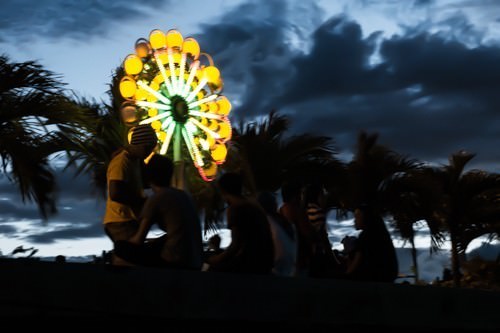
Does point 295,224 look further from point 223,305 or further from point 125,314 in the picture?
point 125,314

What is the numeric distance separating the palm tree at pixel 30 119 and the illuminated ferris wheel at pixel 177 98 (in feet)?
18.0

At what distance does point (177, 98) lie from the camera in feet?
55.9

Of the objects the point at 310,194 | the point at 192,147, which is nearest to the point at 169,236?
the point at 310,194

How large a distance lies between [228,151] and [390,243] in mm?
11336

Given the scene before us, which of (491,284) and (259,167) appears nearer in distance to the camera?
(491,284)

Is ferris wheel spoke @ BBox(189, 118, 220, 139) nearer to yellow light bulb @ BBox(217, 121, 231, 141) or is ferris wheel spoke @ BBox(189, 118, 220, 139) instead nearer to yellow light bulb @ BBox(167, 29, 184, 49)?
Answer: yellow light bulb @ BBox(217, 121, 231, 141)

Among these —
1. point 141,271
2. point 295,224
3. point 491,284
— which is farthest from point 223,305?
point 491,284

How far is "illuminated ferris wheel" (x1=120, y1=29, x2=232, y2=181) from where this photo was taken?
644 inches

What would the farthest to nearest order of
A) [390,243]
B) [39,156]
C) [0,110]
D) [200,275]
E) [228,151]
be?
[228,151]
[39,156]
[0,110]
[390,243]
[200,275]

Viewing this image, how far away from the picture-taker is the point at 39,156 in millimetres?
10500

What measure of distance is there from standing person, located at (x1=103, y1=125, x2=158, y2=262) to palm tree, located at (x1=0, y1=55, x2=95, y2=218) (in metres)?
3.81

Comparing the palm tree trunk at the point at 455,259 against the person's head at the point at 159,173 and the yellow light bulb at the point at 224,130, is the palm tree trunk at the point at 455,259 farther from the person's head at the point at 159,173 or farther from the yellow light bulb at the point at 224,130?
the person's head at the point at 159,173

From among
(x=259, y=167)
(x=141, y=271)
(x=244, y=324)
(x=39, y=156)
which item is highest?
(x=259, y=167)

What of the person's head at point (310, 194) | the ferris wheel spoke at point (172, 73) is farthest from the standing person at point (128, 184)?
the ferris wheel spoke at point (172, 73)
